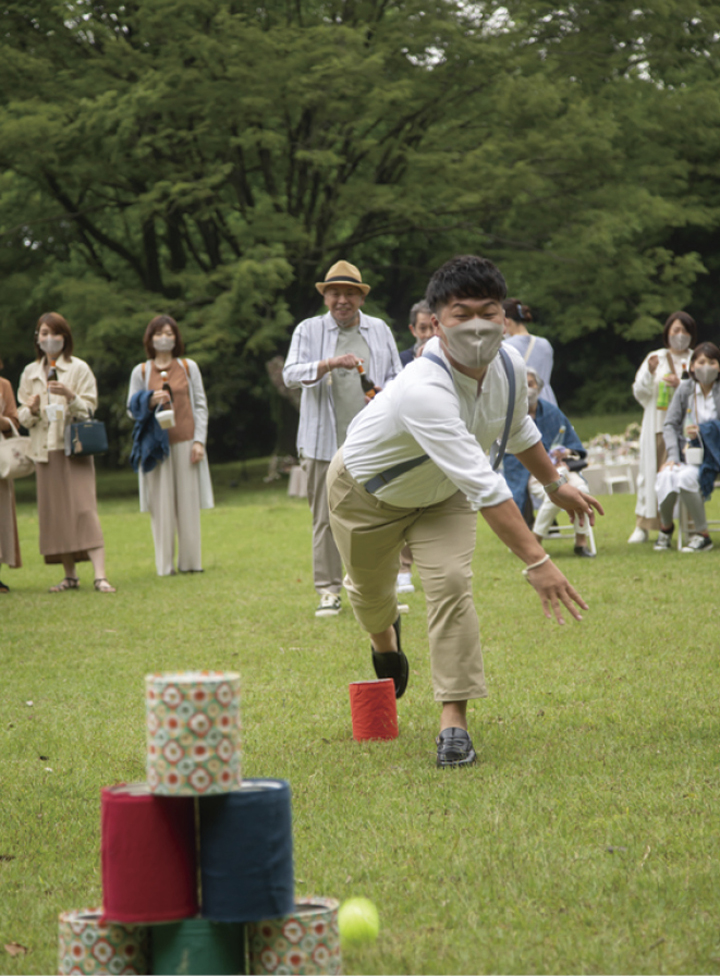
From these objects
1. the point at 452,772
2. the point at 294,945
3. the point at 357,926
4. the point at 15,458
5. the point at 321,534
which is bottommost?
Result: the point at 452,772

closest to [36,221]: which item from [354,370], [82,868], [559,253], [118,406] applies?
[118,406]

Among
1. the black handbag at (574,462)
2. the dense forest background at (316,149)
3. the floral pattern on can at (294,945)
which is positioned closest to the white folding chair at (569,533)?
the black handbag at (574,462)

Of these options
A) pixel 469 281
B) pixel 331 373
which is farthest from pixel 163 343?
pixel 469 281

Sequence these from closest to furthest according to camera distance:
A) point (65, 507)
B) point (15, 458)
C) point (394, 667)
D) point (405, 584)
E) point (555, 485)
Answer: point (555, 485) → point (394, 667) → point (405, 584) → point (15, 458) → point (65, 507)

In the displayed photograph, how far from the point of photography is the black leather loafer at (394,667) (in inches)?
217

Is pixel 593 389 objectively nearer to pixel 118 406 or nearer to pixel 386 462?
pixel 118 406

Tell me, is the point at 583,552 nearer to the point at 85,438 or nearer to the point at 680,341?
the point at 680,341

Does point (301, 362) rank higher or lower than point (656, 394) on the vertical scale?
higher

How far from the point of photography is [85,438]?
35.1ft

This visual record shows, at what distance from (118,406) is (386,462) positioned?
87.0 feet

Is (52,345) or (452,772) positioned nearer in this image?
(452,772)

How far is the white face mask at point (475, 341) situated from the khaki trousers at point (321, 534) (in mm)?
4284

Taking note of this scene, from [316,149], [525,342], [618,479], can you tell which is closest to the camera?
[525,342]

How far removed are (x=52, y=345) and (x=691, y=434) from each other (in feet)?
20.5
